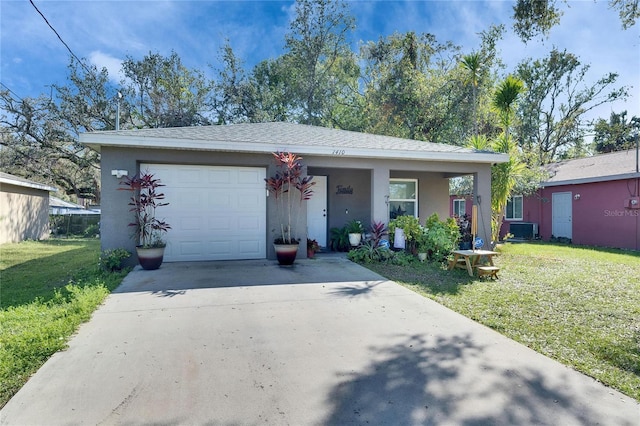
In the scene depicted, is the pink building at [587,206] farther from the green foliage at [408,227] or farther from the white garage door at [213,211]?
the white garage door at [213,211]

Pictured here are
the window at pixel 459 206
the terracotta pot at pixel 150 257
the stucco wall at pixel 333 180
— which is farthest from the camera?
the window at pixel 459 206

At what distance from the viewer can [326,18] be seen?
19.0 m

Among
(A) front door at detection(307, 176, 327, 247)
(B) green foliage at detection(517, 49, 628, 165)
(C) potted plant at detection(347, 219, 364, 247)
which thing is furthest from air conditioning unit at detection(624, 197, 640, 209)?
(A) front door at detection(307, 176, 327, 247)

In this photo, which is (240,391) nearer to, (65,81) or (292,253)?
(292,253)

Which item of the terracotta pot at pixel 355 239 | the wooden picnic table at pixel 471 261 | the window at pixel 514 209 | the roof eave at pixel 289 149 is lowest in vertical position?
the wooden picnic table at pixel 471 261

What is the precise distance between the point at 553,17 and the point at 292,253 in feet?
20.3

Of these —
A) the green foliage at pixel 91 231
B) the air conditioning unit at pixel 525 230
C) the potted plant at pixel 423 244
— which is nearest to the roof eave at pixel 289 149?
the potted plant at pixel 423 244

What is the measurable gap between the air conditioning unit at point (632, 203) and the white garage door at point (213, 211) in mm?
11528

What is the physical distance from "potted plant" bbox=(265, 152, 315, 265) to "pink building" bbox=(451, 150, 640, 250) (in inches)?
424

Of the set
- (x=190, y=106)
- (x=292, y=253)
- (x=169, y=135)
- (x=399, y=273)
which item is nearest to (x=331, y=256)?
(x=292, y=253)

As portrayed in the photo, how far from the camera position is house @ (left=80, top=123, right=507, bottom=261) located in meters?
6.91

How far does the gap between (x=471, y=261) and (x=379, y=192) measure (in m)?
2.56

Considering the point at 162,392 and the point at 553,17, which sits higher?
the point at 553,17

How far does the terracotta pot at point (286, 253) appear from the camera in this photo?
7.12m
